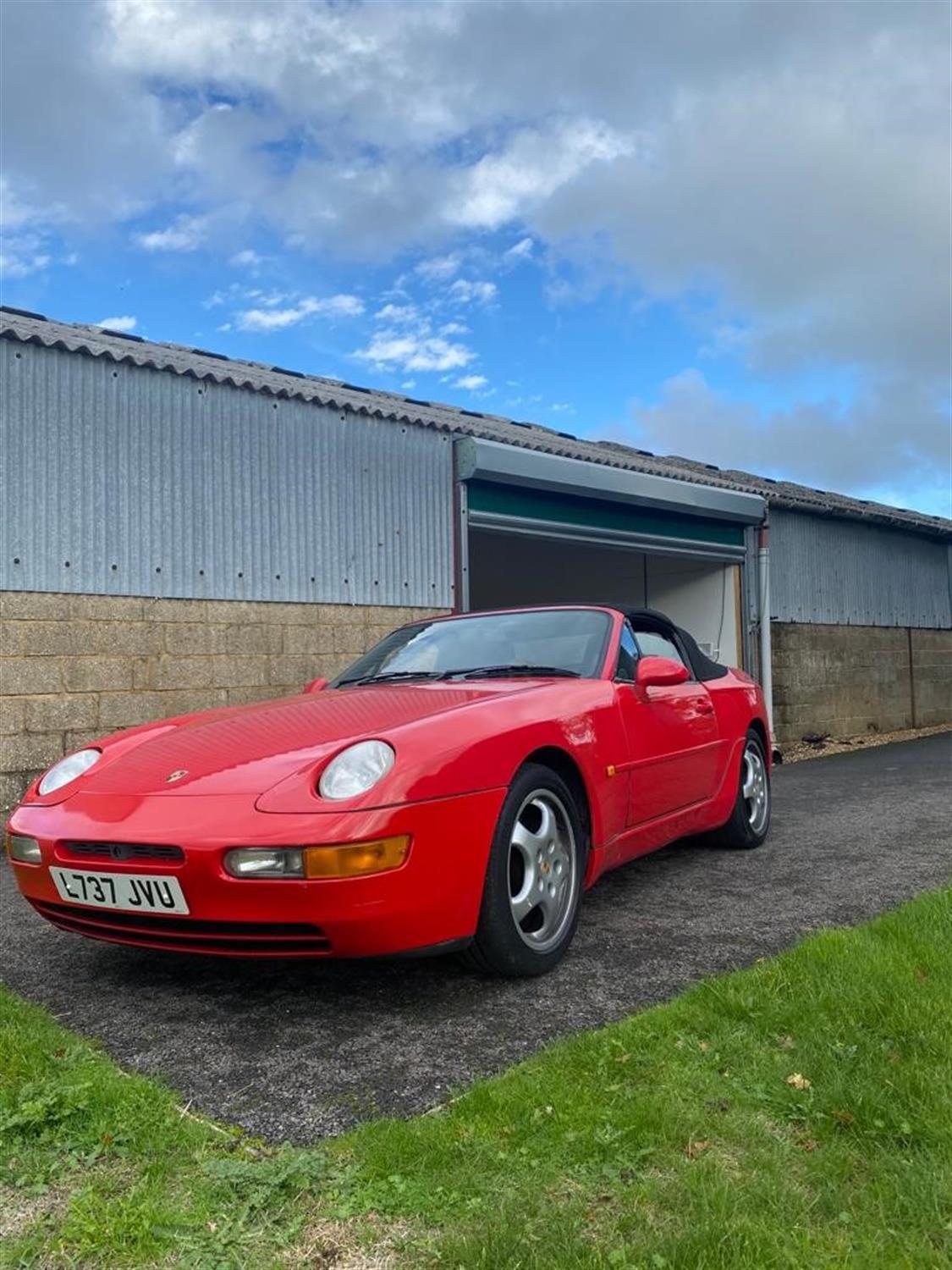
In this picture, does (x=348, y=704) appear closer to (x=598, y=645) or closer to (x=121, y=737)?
(x=121, y=737)

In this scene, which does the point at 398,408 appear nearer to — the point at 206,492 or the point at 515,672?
the point at 206,492

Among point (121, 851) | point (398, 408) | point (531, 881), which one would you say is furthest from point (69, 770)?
point (398, 408)

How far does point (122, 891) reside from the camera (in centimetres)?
287

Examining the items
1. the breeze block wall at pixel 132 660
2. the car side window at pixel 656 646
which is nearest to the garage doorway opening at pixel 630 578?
the breeze block wall at pixel 132 660

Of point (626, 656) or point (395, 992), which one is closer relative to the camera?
point (395, 992)

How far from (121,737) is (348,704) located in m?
0.87

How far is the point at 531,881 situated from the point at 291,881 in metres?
0.88

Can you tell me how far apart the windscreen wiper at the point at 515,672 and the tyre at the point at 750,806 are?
1.71 metres

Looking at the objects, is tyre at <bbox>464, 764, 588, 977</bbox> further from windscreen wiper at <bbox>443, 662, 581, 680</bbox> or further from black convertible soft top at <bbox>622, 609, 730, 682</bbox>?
black convertible soft top at <bbox>622, 609, 730, 682</bbox>

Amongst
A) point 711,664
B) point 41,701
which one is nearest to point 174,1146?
point 711,664

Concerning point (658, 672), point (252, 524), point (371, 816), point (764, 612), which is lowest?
point (371, 816)

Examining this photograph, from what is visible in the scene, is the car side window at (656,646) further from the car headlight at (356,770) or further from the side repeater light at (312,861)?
the side repeater light at (312,861)

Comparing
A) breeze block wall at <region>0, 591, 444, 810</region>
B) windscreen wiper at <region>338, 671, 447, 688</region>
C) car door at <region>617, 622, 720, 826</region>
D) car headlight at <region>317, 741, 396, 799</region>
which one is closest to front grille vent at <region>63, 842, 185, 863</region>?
car headlight at <region>317, 741, 396, 799</region>

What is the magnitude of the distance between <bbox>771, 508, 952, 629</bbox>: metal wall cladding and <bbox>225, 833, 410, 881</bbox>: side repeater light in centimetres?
1075
